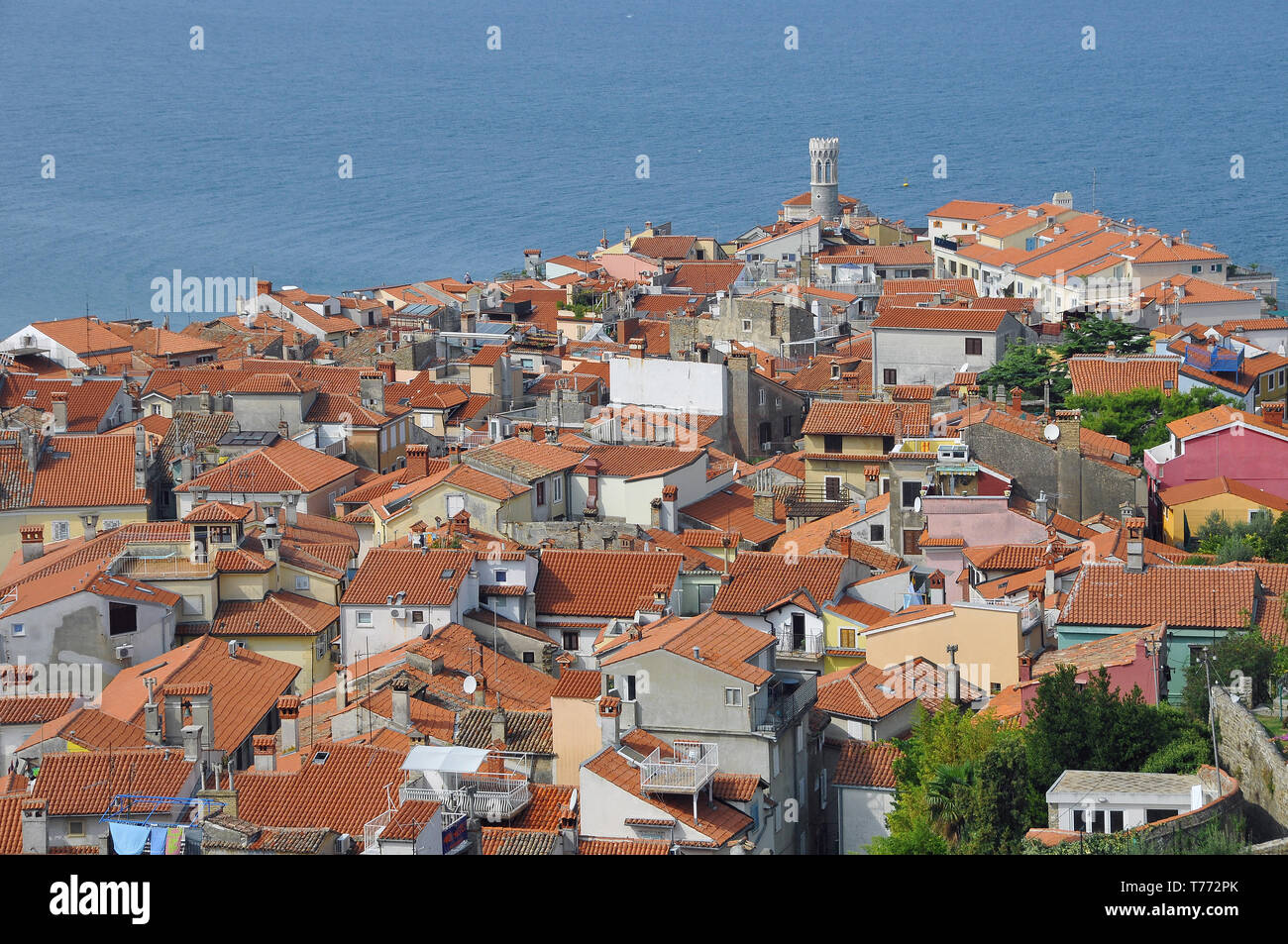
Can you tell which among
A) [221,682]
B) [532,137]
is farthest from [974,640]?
[532,137]

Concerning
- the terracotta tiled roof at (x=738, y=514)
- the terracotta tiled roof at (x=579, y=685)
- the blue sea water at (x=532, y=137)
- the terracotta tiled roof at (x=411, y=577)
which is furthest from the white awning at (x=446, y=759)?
the blue sea water at (x=532, y=137)

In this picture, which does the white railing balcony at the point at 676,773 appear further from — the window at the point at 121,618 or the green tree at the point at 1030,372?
the green tree at the point at 1030,372

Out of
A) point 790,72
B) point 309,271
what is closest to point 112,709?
A: point 309,271

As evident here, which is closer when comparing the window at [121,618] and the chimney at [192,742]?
the chimney at [192,742]

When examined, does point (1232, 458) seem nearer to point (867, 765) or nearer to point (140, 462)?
point (867, 765)

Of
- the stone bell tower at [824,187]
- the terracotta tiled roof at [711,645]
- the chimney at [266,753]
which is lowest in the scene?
the chimney at [266,753]

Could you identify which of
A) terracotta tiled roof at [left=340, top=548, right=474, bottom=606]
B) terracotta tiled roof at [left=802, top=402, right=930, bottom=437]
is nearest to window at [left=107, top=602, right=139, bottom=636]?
terracotta tiled roof at [left=340, top=548, right=474, bottom=606]
